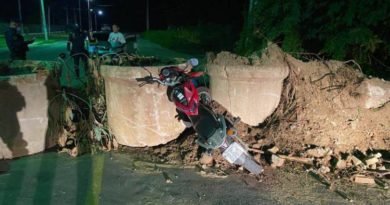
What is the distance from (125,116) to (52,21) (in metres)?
65.8

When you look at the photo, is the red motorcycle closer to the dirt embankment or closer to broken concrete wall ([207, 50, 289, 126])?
the dirt embankment

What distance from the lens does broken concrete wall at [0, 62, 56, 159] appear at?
468 centimetres

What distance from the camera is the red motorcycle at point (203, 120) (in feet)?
13.8

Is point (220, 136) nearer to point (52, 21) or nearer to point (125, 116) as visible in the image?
point (125, 116)

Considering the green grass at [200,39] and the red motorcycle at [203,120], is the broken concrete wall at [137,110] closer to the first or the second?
the red motorcycle at [203,120]

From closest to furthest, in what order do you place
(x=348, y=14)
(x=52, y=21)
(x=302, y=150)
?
(x=302, y=150)
(x=348, y=14)
(x=52, y=21)

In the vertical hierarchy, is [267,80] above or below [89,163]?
above

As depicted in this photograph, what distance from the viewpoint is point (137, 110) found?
4.80 m

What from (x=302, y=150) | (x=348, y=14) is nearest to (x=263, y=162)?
(x=302, y=150)

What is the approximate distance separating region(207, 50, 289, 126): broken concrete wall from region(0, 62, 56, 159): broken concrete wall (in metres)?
2.28

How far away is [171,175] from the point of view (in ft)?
13.9

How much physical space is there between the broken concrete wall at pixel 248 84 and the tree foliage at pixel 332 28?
7.27 ft

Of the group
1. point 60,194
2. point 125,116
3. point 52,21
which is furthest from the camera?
point 52,21

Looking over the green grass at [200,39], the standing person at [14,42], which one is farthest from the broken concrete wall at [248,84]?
the green grass at [200,39]
